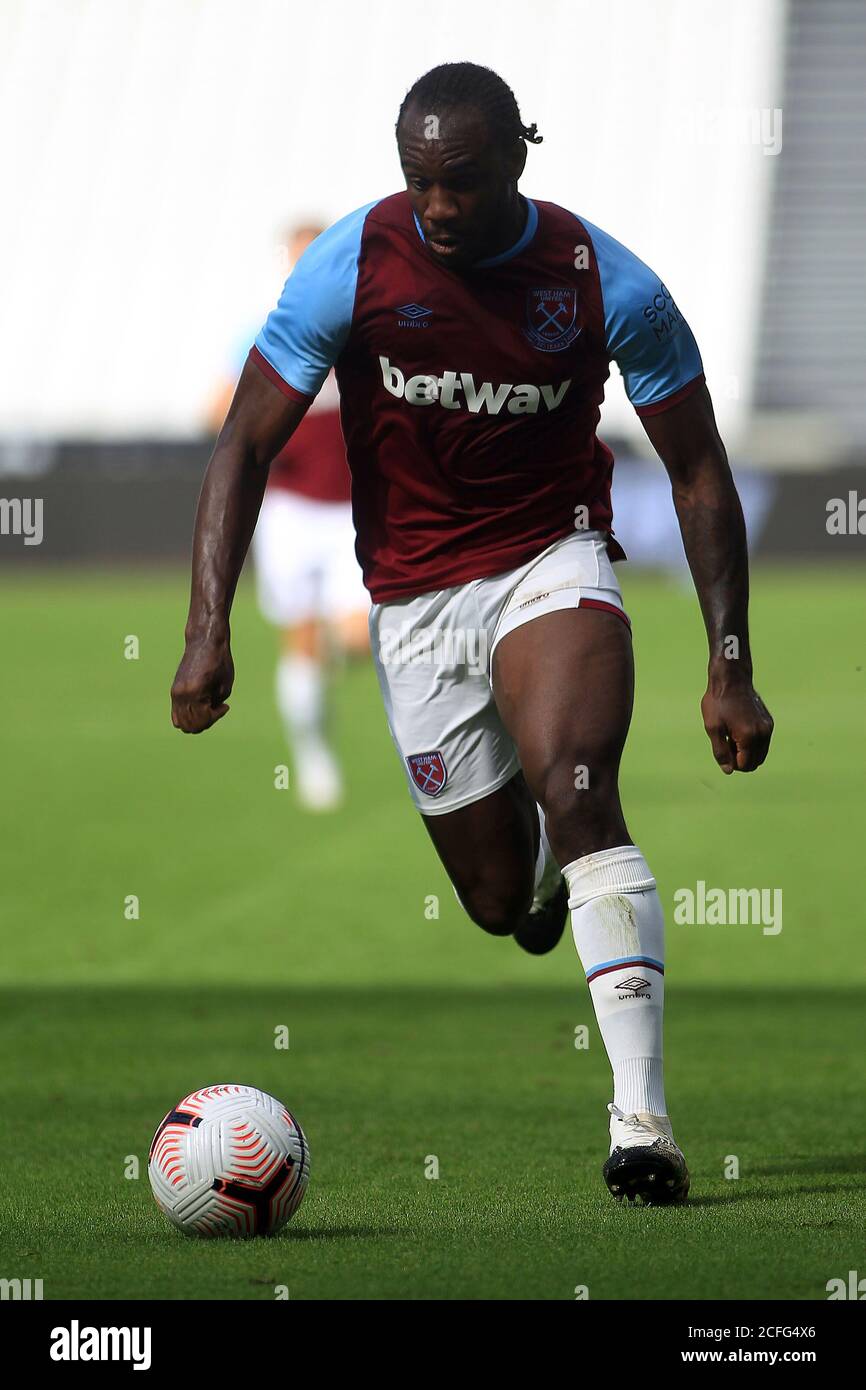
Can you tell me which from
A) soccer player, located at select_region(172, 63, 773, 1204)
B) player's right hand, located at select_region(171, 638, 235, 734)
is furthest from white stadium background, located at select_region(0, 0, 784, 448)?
player's right hand, located at select_region(171, 638, 235, 734)

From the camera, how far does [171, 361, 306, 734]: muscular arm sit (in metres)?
4.52

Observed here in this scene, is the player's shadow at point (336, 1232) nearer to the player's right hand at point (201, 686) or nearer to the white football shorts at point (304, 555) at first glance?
the player's right hand at point (201, 686)

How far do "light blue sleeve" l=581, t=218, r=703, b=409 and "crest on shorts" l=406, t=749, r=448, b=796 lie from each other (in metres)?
1.05

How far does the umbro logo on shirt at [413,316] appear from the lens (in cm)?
470

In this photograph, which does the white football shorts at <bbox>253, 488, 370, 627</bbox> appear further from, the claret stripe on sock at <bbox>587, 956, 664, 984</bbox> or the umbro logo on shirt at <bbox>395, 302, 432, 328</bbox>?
the claret stripe on sock at <bbox>587, 956, 664, 984</bbox>

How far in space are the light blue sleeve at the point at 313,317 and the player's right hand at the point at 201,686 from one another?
2.13 feet

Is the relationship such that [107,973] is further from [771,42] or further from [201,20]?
[201,20]

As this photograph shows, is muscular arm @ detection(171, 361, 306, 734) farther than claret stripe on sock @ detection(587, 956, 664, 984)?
Yes

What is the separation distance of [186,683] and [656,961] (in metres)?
1.17

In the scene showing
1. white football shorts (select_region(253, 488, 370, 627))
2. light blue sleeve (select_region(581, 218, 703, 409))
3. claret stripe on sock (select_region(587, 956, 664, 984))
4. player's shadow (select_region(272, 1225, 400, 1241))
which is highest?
white football shorts (select_region(253, 488, 370, 627))

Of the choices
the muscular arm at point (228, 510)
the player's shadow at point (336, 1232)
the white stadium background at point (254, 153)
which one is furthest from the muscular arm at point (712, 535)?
the white stadium background at point (254, 153)

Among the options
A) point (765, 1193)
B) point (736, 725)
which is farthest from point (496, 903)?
point (765, 1193)

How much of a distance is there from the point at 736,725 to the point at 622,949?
55 centimetres

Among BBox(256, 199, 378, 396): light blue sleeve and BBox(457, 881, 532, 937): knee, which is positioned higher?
BBox(256, 199, 378, 396): light blue sleeve
